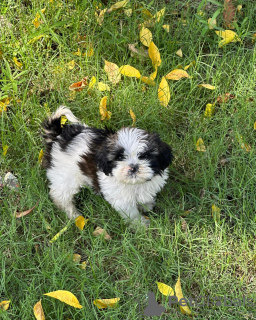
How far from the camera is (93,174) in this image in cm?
288

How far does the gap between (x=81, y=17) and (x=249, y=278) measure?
2616 mm

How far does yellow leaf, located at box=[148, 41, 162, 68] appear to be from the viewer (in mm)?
3514

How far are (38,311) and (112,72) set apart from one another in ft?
6.58

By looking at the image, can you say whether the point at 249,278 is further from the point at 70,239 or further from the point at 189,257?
the point at 70,239

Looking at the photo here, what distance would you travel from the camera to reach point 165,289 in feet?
8.35

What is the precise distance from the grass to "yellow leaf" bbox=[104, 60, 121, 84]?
0.05 meters

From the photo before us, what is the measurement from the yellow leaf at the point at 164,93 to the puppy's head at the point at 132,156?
82cm

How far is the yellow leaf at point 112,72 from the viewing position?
140 inches

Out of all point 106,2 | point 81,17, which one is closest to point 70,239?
point 81,17

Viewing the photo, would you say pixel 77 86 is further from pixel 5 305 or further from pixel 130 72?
pixel 5 305

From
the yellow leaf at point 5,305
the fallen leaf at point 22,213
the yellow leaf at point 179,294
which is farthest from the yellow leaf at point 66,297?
the fallen leaf at point 22,213

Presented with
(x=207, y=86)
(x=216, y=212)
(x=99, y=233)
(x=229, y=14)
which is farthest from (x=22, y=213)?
(x=229, y=14)

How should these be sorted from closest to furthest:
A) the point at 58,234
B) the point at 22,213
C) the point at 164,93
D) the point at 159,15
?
the point at 58,234 → the point at 22,213 → the point at 164,93 → the point at 159,15

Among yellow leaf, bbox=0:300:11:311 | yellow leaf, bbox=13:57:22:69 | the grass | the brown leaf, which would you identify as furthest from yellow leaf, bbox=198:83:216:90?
yellow leaf, bbox=0:300:11:311
